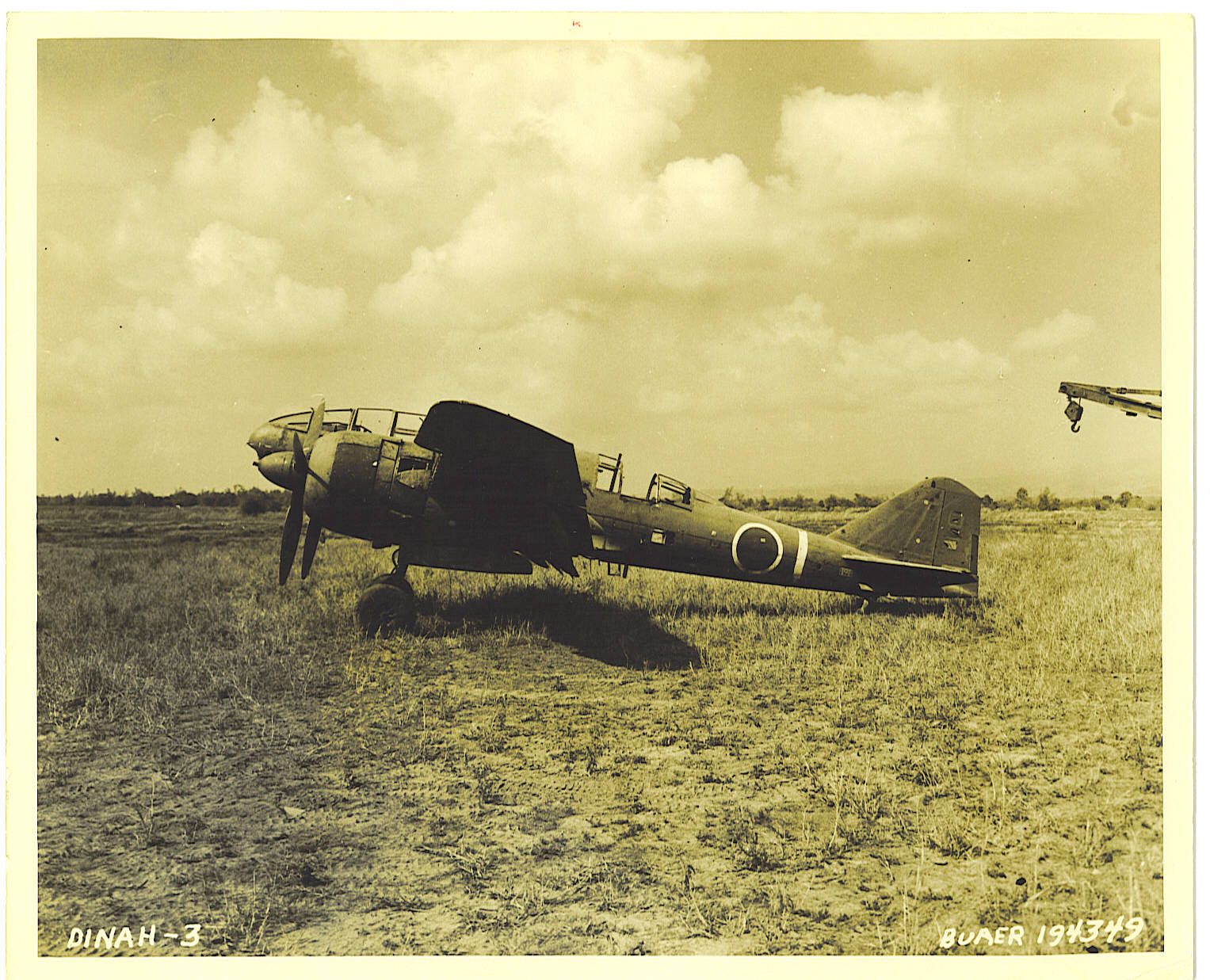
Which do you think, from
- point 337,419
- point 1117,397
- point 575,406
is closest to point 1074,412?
point 1117,397

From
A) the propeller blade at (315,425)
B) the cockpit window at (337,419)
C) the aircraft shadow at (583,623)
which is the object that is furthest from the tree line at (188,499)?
the aircraft shadow at (583,623)

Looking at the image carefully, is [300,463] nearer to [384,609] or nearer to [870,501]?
[384,609]

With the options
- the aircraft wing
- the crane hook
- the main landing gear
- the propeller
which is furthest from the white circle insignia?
the propeller

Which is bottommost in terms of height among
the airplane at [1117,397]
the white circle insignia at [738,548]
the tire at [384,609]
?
the tire at [384,609]

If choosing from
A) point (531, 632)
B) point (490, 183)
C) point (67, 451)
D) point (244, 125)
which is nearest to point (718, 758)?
point (531, 632)

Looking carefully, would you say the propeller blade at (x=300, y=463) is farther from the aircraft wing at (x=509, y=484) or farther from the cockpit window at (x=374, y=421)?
the aircraft wing at (x=509, y=484)
